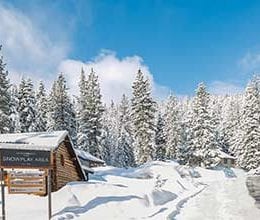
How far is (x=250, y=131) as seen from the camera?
205 feet

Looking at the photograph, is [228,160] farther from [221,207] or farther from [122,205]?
[122,205]

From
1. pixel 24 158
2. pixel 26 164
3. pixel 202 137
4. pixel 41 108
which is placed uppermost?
pixel 41 108

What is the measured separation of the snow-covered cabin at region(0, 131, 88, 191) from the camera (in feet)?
88.1

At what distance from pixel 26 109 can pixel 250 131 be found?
104 ft

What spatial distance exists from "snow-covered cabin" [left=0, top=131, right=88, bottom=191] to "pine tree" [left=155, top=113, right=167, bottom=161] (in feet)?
166

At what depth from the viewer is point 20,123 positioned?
219 ft

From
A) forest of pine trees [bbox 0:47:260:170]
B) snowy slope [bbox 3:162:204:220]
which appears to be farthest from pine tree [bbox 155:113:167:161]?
snowy slope [bbox 3:162:204:220]

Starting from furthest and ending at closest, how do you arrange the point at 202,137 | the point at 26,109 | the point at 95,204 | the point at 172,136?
the point at 172,136 < the point at 202,137 < the point at 26,109 < the point at 95,204

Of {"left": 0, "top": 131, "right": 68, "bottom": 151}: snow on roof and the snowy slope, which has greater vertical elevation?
{"left": 0, "top": 131, "right": 68, "bottom": 151}: snow on roof

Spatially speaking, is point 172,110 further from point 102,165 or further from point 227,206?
point 227,206

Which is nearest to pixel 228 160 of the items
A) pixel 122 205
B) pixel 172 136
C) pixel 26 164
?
pixel 172 136

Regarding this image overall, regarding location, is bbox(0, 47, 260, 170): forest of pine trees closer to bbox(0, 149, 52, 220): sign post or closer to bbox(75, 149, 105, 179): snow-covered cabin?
bbox(75, 149, 105, 179): snow-covered cabin

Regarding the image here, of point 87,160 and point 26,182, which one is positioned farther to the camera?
point 87,160

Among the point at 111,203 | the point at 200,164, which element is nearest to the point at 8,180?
the point at 111,203
